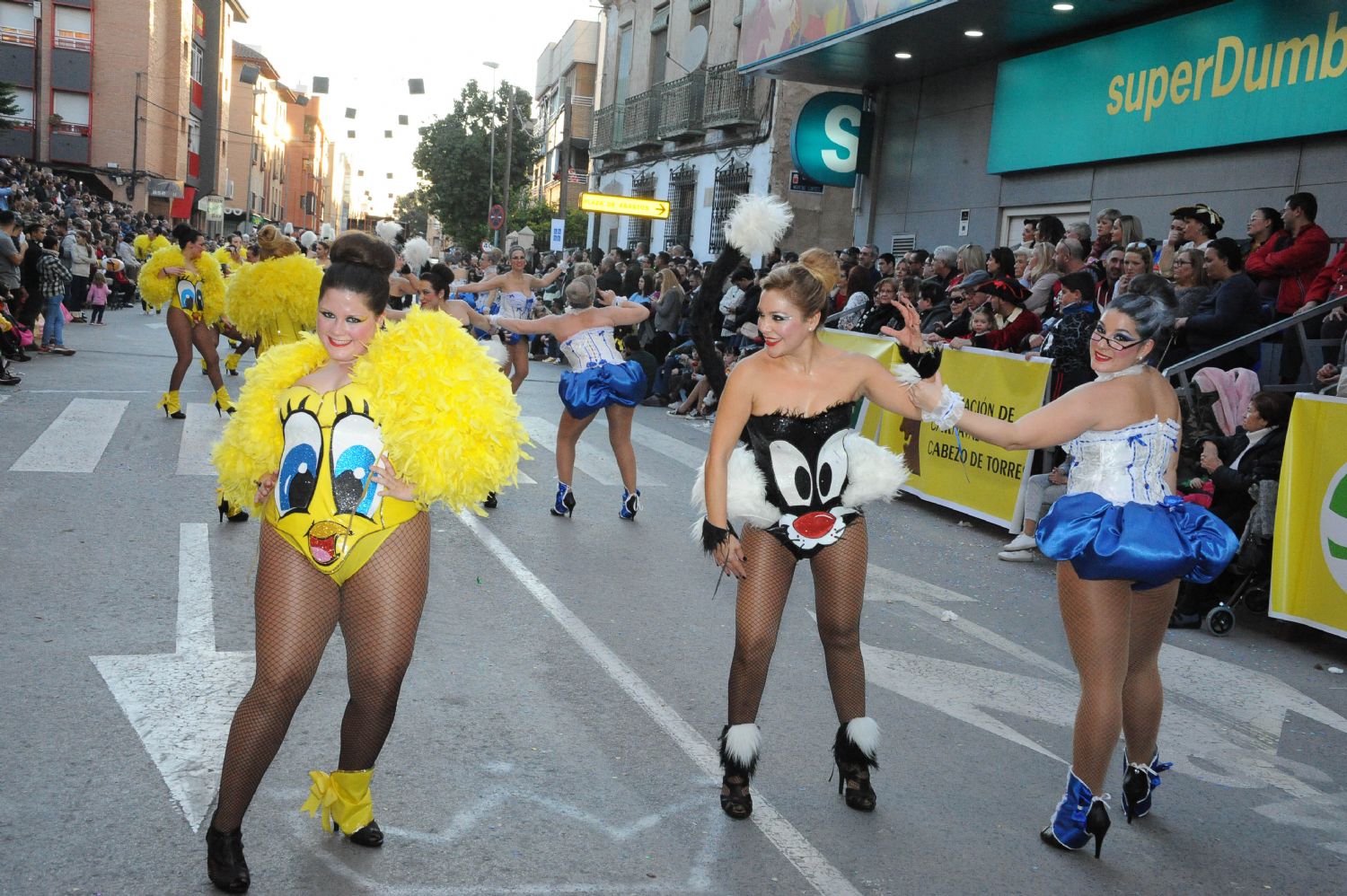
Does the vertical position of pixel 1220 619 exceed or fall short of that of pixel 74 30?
it falls short

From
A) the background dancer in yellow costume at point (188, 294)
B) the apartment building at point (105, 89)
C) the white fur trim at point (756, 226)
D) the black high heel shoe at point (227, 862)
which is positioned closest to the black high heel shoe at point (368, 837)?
the black high heel shoe at point (227, 862)

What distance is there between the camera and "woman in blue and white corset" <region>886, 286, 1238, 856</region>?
156 inches

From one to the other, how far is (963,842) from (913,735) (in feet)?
3.39

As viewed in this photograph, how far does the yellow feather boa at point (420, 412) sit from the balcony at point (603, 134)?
30.9m

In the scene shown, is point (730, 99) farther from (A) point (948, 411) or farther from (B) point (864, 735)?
(B) point (864, 735)

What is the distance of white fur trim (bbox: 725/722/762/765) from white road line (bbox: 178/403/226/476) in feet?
21.5

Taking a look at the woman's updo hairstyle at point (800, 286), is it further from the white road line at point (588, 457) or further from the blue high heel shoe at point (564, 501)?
the white road line at point (588, 457)

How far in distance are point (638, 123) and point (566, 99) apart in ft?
Answer: 47.7

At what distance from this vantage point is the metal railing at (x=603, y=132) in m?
34.6

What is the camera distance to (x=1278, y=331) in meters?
8.74

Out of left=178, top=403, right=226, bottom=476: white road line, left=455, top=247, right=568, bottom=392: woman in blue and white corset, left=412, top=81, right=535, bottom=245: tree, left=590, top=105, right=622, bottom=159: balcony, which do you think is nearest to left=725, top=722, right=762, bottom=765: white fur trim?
left=178, top=403, right=226, bottom=476: white road line

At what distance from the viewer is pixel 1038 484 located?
9234mm

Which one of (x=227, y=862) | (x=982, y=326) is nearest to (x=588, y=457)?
(x=982, y=326)

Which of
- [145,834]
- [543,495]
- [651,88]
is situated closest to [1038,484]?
[543,495]
